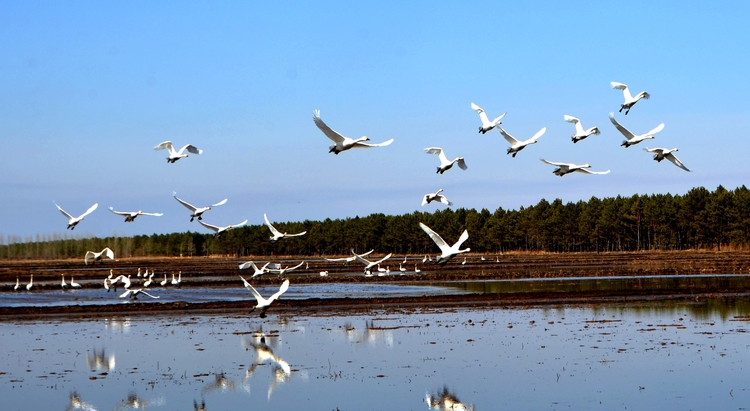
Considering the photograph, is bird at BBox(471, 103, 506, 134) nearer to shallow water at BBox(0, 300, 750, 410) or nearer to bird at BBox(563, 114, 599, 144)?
bird at BBox(563, 114, 599, 144)

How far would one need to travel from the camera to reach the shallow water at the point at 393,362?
19.6 m

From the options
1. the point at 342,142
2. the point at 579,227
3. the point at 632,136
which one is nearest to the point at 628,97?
the point at 632,136

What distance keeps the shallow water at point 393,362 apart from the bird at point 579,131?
701 centimetres

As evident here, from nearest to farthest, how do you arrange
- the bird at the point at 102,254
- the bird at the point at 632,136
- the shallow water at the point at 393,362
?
the shallow water at the point at 393,362, the bird at the point at 632,136, the bird at the point at 102,254

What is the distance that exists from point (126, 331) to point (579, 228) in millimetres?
126204

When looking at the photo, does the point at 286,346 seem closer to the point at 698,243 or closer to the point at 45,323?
the point at 45,323

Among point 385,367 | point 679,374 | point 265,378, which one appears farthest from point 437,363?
point 679,374

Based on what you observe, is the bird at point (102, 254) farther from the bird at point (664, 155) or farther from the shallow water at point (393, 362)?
the bird at point (664, 155)

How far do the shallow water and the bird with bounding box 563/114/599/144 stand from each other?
23.0 ft

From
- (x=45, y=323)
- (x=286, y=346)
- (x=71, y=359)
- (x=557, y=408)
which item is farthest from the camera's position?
(x=45, y=323)

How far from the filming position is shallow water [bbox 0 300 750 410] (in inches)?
771

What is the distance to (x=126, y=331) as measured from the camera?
33375 mm

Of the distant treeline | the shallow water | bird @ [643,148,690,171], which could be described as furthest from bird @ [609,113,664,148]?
the distant treeline

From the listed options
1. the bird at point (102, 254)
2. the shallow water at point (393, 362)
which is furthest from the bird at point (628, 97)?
the bird at point (102, 254)
